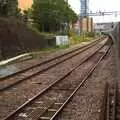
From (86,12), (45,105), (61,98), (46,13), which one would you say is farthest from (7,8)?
(86,12)

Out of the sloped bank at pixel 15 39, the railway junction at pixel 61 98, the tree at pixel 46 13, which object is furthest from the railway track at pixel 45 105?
the tree at pixel 46 13

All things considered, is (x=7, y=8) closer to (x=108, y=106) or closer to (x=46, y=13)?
(x=46, y=13)

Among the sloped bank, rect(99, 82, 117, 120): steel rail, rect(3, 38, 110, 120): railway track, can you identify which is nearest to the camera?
rect(99, 82, 117, 120): steel rail

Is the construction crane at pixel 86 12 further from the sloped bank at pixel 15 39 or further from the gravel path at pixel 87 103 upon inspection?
the gravel path at pixel 87 103

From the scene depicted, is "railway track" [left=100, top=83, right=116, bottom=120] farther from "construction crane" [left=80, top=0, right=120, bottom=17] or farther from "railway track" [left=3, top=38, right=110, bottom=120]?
"construction crane" [left=80, top=0, right=120, bottom=17]

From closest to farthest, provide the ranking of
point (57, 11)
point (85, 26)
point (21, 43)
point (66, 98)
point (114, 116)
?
point (114, 116) → point (66, 98) → point (21, 43) → point (57, 11) → point (85, 26)

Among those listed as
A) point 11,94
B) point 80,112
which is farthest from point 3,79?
point 80,112

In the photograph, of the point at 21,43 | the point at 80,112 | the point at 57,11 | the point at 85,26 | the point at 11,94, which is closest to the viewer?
the point at 80,112

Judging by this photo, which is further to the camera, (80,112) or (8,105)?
(8,105)

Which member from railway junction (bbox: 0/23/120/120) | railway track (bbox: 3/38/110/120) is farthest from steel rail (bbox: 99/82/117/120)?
railway track (bbox: 3/38/110/120)

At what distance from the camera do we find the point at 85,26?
453 ft

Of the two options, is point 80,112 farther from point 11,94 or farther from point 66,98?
point 11,94

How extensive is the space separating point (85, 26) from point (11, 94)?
123936mm

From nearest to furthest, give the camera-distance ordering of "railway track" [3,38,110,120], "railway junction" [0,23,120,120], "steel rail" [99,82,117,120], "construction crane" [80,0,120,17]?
1. "steel rail" [99,82,117,120]
2. "railway track" [3,38,110,120]
3. "railway junction" [0,23,120,120]
4. "construction crane" [80,0,120,17]
